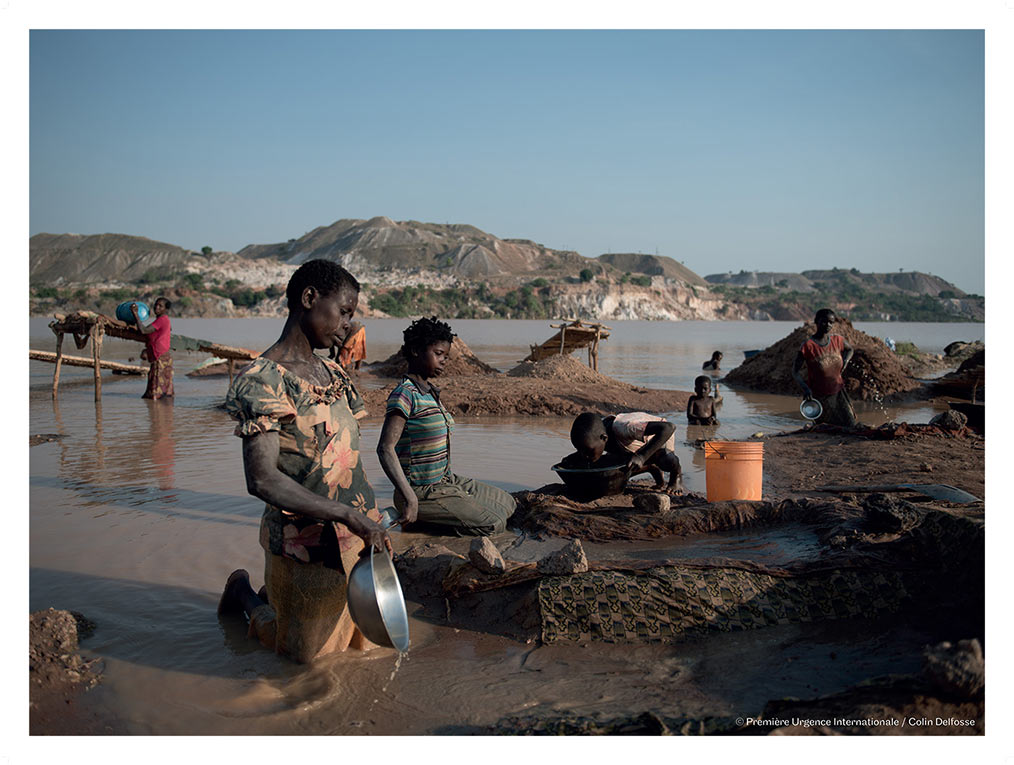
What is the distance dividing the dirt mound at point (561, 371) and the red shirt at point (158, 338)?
19.8ft

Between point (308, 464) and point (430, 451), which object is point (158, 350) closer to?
point (430, 451)

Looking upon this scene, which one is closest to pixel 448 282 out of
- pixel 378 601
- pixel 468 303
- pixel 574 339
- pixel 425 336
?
pixel 468 303

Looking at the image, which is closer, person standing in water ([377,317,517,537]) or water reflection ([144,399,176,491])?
person standing in water ([377,317,517,537])

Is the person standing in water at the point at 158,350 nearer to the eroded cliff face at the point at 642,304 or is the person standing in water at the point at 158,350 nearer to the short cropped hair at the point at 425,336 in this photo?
the short cropped hair at the point at 425,336

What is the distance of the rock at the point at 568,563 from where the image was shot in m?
3.29

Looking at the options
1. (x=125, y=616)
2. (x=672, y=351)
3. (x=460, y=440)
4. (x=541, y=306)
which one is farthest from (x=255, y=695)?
(x=541, y=306)

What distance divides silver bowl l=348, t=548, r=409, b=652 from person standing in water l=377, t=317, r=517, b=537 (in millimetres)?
954

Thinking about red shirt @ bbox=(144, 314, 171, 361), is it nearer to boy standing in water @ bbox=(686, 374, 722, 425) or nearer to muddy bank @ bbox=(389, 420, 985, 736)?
boy standing in water @ bbox=(686, 374, 722, 425)

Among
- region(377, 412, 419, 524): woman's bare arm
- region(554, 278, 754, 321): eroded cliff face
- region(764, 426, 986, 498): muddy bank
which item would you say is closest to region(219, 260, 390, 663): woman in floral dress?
region(377, 412, 419, 524): woman's bare arm

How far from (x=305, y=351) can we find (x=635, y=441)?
113 inches

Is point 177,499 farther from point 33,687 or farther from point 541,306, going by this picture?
point 541,306

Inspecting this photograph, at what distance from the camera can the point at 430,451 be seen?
4.32 meters

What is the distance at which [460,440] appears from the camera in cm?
866

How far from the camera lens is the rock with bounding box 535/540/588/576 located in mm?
3291
